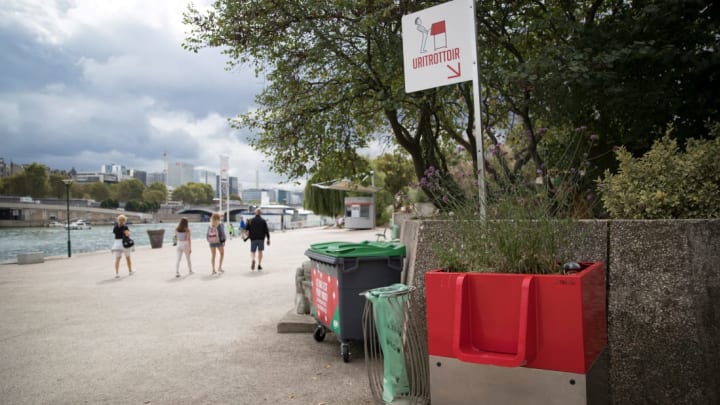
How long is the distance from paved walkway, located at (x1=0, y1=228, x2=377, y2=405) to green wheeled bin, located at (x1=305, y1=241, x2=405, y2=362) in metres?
0.33

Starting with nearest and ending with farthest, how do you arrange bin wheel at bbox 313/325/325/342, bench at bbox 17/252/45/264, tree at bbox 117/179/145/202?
bin wheel at bbox 313/325/325/342 < bench at bbox 17/252/45/264 < tree at bbox 117/179/145/202

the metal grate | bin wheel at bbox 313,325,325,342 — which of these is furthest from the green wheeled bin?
the metal grate

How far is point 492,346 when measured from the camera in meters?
2.49

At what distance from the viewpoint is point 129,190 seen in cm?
13700

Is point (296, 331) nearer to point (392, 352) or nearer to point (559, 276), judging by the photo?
point (392, 352)

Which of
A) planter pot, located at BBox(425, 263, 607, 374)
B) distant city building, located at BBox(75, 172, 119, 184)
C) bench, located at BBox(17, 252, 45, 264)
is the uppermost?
distant city building, located at BBox(75, 172, 119, 184)

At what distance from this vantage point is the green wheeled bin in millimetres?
4820

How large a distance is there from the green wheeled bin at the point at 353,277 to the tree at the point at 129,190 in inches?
5770

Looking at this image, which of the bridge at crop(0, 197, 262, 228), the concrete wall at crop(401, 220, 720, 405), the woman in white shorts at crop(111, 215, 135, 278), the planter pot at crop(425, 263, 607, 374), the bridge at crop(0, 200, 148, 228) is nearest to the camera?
the planter pot at crop(425, 263, 607, 374)

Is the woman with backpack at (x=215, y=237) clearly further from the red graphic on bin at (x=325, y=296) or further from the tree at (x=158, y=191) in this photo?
the tree at (x=158, y=191)

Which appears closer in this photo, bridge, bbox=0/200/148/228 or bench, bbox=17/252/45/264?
bench, bbox=17/252/45/264

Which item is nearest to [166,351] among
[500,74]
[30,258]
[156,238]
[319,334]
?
[319,334]

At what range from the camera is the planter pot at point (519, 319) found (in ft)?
7.74

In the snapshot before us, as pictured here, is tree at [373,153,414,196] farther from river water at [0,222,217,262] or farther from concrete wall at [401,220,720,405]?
concrete wall at [401,220,720,405]
